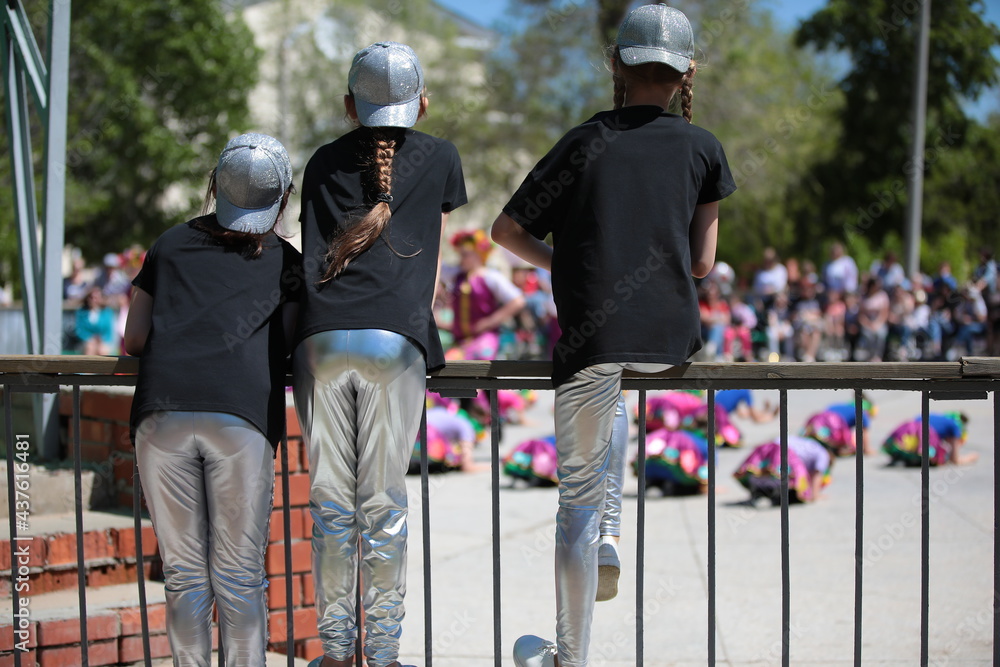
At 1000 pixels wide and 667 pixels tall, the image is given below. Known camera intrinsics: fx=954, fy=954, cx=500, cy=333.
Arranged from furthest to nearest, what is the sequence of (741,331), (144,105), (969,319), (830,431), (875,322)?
1. (144,105)
2. (875,322)
3. (969,319)
4. (741,331)
5. (830,431)

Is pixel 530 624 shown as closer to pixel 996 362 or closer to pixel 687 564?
pixel 687 564

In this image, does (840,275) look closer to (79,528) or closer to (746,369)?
(746,369)

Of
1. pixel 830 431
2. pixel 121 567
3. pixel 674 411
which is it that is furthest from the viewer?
pixel 674 411

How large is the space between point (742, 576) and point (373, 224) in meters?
3.59

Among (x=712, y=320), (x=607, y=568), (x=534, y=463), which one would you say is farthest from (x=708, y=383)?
(x=712, y=320)

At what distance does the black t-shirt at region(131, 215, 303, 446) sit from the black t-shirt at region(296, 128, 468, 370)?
0.49 ft

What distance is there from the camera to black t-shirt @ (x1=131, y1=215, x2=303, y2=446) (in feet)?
8.84

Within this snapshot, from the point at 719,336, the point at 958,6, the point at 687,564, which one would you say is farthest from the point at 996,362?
the point at 958,6

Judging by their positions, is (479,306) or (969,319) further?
(969,319)

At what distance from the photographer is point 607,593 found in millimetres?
3004

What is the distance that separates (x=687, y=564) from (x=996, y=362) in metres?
2.99

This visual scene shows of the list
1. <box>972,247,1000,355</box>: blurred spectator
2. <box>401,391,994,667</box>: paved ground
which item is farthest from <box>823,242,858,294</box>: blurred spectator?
<box>401,391,994,667</box>: paved ground

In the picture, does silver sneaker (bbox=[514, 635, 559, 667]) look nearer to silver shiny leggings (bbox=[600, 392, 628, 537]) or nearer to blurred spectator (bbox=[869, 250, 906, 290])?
silver shiny leggings (bbox=[600, 392, 628, 537])

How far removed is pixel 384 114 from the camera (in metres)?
2.83
